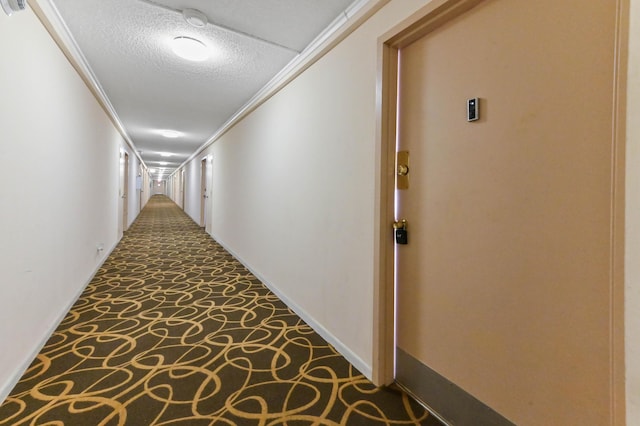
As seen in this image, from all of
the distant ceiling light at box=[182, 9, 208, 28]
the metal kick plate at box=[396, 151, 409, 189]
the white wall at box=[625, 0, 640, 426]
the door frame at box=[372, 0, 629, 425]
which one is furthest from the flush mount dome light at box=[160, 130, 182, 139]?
the white wall at box=[625, 0, 640, 426]

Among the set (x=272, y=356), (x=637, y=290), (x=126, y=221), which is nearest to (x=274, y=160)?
(x=272, y=356)

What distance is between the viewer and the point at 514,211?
1191 millimetres

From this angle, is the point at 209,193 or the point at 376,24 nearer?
the point at 376,24

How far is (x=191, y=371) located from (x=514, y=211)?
6.67ft

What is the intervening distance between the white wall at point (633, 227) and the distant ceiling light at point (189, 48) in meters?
2.72

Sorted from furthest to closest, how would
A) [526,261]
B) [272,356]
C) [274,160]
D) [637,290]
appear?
[274,160] → [272,356] → [526,261] → [637,290]

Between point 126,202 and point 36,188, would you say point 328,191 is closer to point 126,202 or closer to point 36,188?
point 36,188

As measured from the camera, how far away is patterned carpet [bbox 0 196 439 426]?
58.8 inches

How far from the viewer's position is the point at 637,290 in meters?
0.85

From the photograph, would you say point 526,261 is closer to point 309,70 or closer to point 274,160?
point 309,70

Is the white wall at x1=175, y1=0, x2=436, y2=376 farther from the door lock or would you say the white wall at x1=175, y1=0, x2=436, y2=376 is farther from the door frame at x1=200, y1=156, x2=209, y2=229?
the door frame at x1=200, y1=156, x2=209, y2=229

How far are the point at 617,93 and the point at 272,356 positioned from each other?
220 centimetres

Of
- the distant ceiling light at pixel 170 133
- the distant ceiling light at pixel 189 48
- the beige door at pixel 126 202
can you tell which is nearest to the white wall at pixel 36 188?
the distant ceiling light at pixel 189 48

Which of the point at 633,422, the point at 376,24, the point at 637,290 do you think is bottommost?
the point at 633,422
